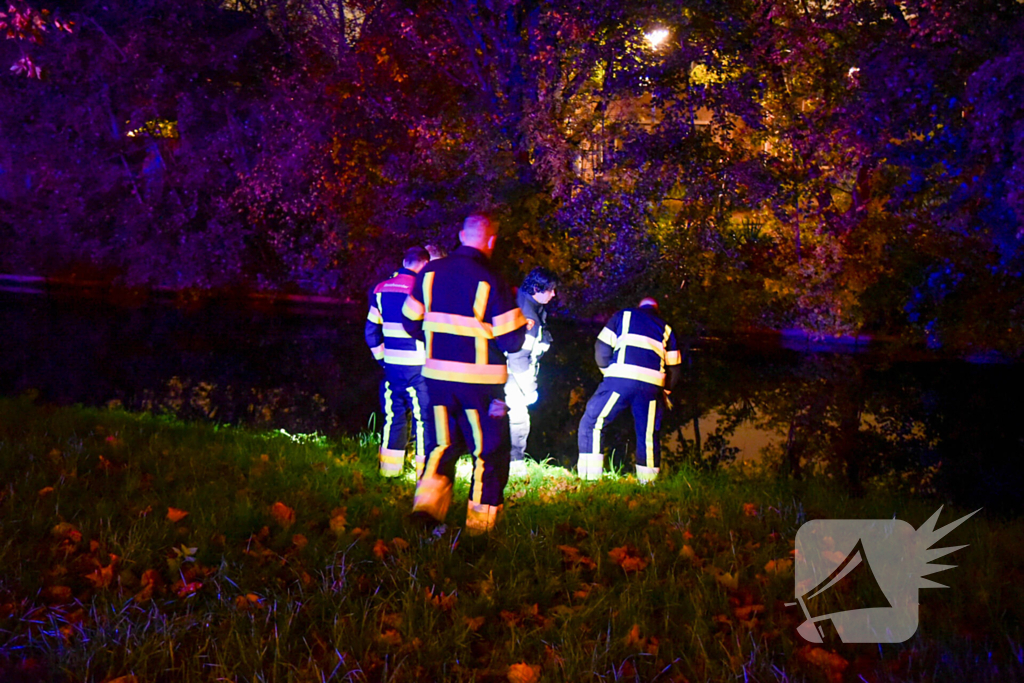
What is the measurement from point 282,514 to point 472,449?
113 centimetres

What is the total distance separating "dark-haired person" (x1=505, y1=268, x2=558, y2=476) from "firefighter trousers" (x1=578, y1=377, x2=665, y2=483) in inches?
21.7

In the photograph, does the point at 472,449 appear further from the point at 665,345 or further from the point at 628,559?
the point at 665,345

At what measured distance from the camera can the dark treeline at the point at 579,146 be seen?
1432cm

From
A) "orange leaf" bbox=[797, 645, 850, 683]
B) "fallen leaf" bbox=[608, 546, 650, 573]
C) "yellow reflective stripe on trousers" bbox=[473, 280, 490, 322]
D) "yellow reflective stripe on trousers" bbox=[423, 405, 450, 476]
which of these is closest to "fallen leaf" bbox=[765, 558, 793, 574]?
"fallen leaf" bbox=[608, 546, 650, 573]

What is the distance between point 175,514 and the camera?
4.25 metres

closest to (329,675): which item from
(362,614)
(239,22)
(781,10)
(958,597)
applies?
(362,614)

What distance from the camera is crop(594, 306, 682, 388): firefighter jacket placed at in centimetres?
662

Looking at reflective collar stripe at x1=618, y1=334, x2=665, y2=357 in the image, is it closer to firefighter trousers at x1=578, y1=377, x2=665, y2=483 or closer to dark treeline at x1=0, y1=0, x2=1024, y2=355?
firefighter trousers at x1=578, y1=377, x2=665, y2=483

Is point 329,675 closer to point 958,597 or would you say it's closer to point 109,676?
point 109,676

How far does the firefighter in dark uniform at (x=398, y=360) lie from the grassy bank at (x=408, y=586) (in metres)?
0.65

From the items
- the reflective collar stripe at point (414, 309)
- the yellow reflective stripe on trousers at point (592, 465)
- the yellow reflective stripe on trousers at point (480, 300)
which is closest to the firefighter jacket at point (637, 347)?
the yellow reflective stripe on trousers at point (592, 465)

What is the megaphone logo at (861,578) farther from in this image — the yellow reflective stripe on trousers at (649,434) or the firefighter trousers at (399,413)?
the firefighter trousers at (399,413)

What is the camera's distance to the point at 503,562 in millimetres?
3936

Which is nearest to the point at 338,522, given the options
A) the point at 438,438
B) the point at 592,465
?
the point at 438,438
